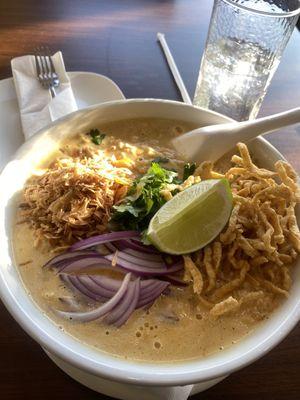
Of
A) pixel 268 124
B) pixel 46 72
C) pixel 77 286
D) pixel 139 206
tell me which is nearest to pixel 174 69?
pixel 46 72

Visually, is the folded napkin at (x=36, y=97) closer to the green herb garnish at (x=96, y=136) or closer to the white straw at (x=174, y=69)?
the green herb garnish at (x=96, y=136)

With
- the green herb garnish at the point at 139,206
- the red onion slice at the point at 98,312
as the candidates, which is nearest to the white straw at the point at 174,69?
the green herb garnish at the point at 139,206

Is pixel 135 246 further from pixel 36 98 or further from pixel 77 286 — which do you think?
pixel 36 98

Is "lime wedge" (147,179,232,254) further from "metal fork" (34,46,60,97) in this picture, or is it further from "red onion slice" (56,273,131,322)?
"metal fork" (34,46,60,97)

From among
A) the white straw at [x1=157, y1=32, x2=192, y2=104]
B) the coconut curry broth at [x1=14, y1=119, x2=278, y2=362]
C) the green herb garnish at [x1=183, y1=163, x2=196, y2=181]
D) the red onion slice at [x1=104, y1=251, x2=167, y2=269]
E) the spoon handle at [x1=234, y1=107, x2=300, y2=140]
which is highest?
the spoon handle at [x1=234, y1=107, x2=300, y2=140]

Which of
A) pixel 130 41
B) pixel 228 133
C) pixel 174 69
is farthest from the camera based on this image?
pixel 130 41

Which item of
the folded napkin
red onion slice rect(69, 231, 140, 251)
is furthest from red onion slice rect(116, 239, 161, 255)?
the folded napkin
